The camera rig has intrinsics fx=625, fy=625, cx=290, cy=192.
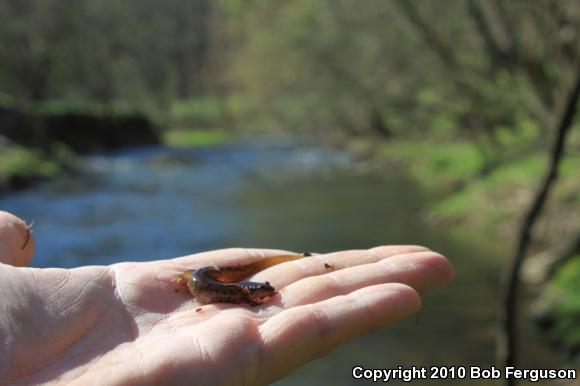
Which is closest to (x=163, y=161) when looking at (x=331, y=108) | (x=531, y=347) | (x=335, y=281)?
(x=331, y=108)

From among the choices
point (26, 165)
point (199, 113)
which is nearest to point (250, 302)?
point (26, 165)

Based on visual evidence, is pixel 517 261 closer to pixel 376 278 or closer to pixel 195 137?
pixel 376 278

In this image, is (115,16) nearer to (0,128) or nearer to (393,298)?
(0,128)

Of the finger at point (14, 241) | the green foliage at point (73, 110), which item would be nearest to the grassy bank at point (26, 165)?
the green foliage at point (73, 110)

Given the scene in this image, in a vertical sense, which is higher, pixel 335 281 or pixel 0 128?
pixel 0 128

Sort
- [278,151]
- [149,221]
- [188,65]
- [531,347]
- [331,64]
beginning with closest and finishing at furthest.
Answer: [531,347]
[149,221]
[331,64]
[278,151]
[188,65]

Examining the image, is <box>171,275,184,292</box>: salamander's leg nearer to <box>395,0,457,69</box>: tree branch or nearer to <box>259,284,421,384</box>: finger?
<box>259,284,421,384</box>: finger
